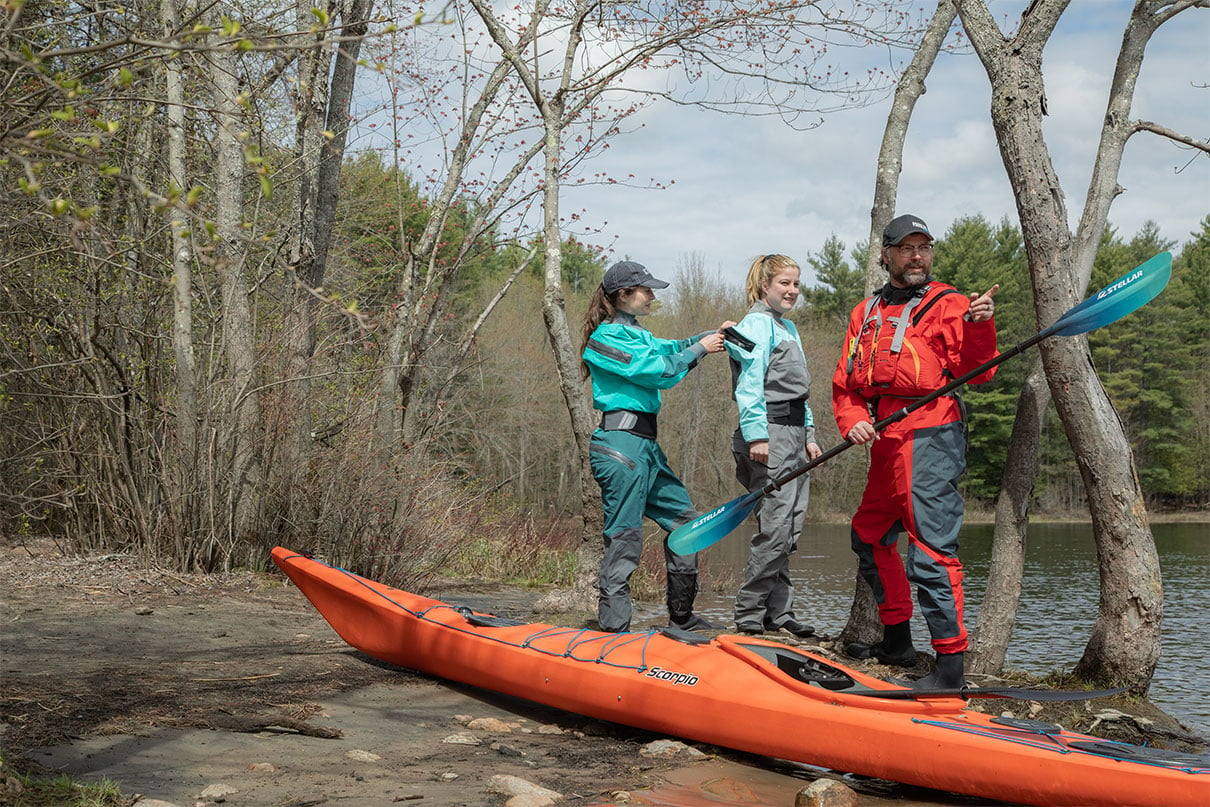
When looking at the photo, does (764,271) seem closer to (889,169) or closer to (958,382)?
(889,169)

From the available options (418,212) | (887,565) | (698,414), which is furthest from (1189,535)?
(887,565)

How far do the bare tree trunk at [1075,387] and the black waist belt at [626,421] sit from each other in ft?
5.98

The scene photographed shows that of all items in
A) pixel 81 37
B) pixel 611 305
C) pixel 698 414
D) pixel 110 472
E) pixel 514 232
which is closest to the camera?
pixel 611 305

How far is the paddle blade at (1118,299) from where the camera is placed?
4.12 m

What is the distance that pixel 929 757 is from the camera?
3373mm

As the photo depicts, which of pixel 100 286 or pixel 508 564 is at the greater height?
pixel 100 286

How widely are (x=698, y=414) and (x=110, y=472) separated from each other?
28.0m

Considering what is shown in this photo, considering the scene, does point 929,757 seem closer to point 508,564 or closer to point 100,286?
point 100,286

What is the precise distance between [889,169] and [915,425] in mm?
2206

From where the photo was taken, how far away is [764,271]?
17.5 ft

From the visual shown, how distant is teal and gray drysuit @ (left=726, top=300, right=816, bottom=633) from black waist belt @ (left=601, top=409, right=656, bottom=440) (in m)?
0.49

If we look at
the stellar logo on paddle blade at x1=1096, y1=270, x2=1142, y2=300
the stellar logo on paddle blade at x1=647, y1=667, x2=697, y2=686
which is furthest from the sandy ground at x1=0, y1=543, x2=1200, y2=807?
the stellar logo on paddle blade at x1=1096, y1=270, x2=1142, y2=300

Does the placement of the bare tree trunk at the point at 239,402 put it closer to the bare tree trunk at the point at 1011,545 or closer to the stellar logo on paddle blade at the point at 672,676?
the stellar logo on paddle blade at the point at 672,676

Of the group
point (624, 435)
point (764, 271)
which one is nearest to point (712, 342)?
point (764, 271)
